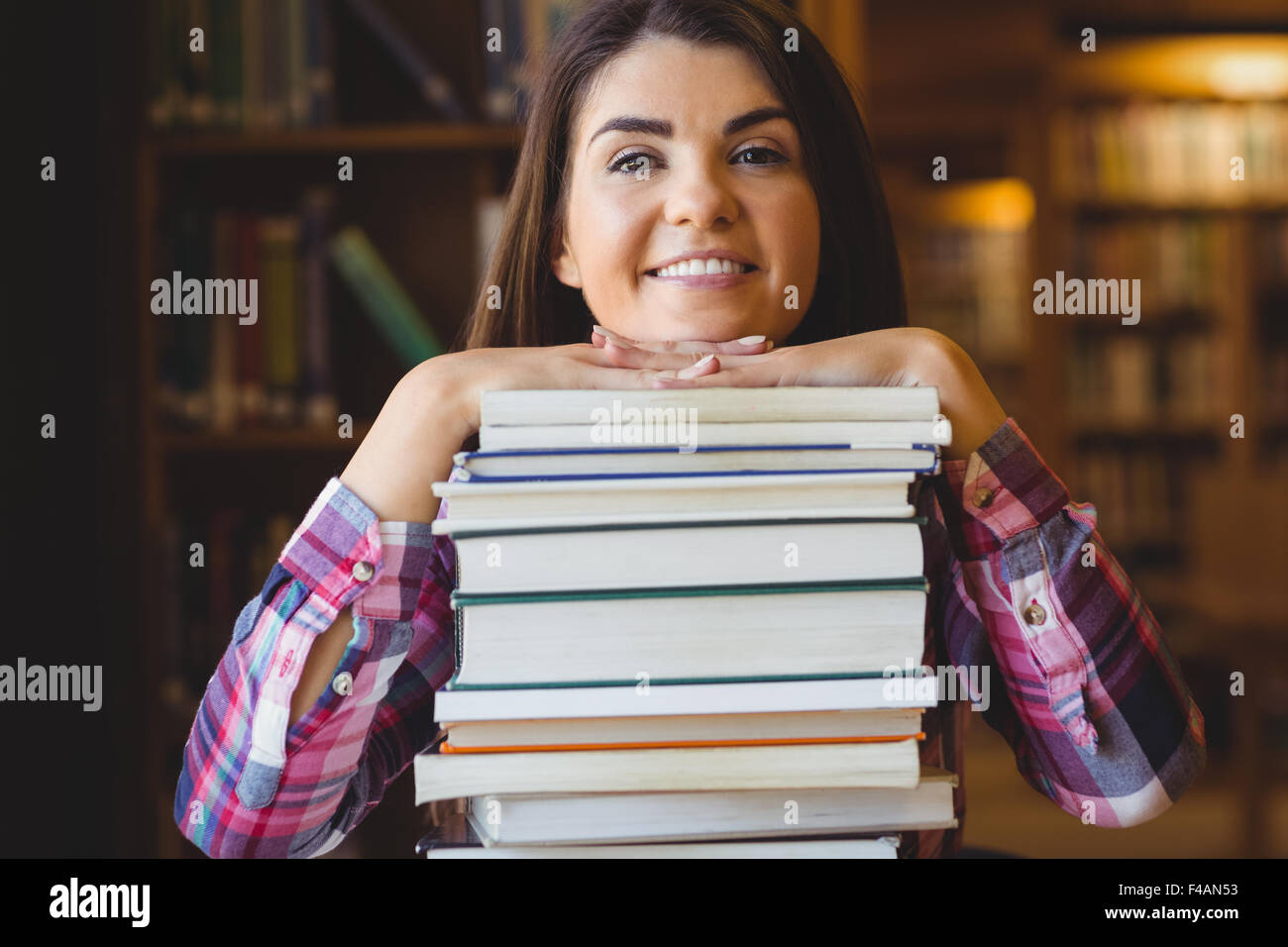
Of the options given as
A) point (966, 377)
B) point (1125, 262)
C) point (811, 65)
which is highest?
point (1125, 262)

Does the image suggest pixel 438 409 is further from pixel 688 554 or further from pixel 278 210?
pixel 278 210

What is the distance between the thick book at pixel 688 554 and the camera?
0.53 meters

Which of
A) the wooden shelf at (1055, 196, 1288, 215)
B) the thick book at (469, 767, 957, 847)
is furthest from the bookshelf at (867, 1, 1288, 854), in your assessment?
the thick book at (469, 767, 957, 847)

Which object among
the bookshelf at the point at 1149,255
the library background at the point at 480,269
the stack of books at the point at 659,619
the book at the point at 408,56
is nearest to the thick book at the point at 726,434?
the stack of books at the point at 659,619

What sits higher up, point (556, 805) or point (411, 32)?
point (411, 32)

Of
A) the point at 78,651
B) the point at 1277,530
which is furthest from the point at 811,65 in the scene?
the point at 1277,530

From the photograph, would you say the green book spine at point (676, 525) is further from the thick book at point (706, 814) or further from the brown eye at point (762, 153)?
the brown eye at point (762, 153)

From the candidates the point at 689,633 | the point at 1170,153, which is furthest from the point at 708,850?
the point at 1170,153

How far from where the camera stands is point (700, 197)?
0.75m

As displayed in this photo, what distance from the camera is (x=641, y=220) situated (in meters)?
0.78

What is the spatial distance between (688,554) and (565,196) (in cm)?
48

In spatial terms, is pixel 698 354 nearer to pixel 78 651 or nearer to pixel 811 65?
pixel 811 65

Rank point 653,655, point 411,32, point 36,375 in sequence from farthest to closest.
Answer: point 411,32 < point 36,375 < point 653,655
